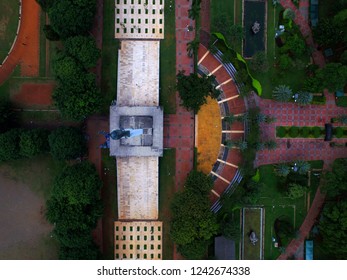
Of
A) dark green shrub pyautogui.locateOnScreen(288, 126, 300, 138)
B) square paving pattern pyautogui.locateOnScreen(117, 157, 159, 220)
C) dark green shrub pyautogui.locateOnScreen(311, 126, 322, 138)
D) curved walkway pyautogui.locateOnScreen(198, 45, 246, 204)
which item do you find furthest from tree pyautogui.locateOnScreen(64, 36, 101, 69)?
dark green shrub pyautogui.locateOnScreen(311, 126, 322, 138)

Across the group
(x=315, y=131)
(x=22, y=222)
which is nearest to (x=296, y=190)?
(x=315, y=131)

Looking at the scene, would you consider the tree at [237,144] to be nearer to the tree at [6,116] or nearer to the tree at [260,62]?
the tree at [260,62]

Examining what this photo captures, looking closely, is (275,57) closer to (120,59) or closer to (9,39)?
(120,59)

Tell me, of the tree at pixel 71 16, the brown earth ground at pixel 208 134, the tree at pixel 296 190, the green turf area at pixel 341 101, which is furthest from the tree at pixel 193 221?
the tree at pixel 71 16

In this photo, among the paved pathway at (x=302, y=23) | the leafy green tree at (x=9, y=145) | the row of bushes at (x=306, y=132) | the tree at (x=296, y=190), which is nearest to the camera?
the leafy green tree at (x=9, y=145)

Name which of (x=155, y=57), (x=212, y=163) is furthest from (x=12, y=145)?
(x=212, y=163)

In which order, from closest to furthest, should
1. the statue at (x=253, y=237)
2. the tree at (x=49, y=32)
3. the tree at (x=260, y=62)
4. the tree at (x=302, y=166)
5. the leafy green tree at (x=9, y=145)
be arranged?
1. the leafy green tree at (x=9, y=145)
2. the tree at (x=49, y=32)
3. the tree at (x=260, y=62)
4. the tree at (x=302, y=166)
5. the statue at (x=253, y=237)

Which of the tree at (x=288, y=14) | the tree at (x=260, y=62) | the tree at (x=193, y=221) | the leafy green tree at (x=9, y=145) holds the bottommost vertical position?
the tree at (x=193, y=221)

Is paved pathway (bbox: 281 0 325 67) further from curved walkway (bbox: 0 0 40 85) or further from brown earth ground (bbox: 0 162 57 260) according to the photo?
brown earth ground (bbox: 0 162 57 260)
